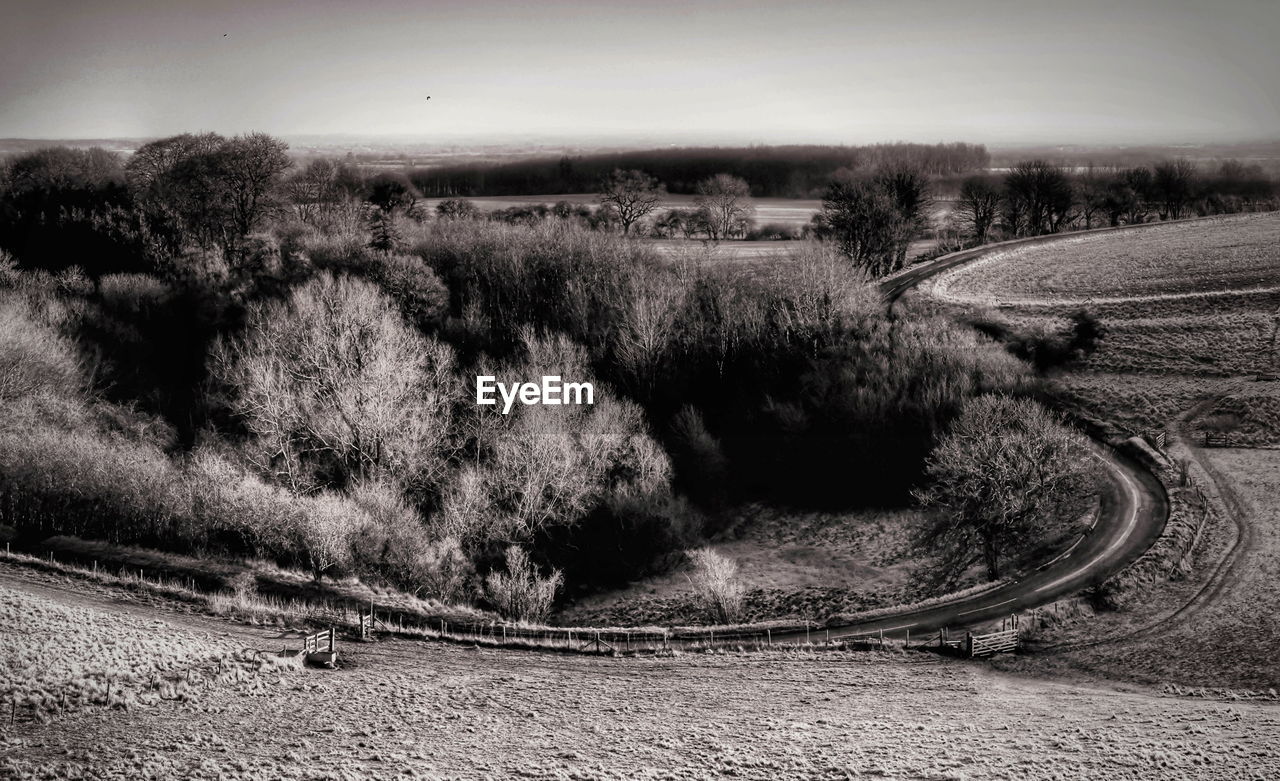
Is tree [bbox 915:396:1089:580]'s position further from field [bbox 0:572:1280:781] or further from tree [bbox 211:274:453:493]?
tree [bbox 211:274:453:493]

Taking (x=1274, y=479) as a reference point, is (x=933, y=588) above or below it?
below

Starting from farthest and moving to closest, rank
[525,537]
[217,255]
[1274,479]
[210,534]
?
1. [217,255]
2. [525,537]
3. [1274,479]
4. [210,534]

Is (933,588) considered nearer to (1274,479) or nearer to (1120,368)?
(1274,479)

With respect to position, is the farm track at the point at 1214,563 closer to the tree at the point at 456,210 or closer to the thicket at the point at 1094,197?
the thicket at the point at 1094,197

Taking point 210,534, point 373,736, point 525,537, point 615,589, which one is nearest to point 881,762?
point 373,736

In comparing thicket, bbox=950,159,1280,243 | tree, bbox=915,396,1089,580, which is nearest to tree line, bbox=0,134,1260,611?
tree, bbox=915,396,1089,580

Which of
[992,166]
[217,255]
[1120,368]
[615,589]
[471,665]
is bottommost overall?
[615,589]

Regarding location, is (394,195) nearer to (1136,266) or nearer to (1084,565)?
(1136,266)

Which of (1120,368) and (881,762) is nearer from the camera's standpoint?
(881,762)
